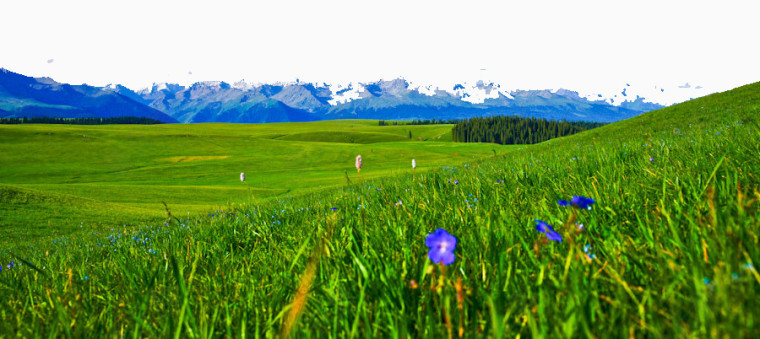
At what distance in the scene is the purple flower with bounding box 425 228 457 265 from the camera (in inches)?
44.0

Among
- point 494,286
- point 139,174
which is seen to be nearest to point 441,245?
point 494,286

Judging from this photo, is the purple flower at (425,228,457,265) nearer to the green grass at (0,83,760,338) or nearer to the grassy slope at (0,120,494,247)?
the green grass at (0,83,760,338)

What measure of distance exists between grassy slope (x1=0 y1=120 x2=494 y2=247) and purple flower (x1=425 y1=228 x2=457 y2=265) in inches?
535

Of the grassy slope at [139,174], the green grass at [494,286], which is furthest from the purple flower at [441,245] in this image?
the grassy slope at [139,174]

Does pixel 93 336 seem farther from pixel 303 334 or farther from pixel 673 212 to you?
pixel 673 212

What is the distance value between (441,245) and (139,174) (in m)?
88.8

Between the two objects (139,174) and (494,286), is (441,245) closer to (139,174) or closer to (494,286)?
(494,286)

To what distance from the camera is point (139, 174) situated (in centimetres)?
7519

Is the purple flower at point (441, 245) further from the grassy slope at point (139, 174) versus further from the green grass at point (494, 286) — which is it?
the grassy slope at point (139, 174)

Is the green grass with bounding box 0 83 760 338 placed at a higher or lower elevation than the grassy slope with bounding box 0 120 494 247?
higher

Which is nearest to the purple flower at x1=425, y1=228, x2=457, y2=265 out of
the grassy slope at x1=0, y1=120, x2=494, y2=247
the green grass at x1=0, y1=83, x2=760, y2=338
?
the green grass at x1=0, y1=83, x2=760, y2=338

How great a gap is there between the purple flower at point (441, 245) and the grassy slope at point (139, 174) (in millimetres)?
13588

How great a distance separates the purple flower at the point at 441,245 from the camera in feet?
3.67

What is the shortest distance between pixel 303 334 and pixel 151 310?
90 centimetres
